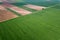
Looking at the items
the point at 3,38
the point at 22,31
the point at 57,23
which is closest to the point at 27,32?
the point at 22,31

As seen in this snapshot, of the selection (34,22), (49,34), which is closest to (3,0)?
(34,22)

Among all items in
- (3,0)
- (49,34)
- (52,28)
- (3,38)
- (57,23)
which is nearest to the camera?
(3,38)

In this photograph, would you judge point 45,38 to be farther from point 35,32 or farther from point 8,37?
point 8,37

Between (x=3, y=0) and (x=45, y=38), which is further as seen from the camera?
(x=3, y=0)

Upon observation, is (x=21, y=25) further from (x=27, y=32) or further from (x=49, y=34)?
(x=49, y=34)

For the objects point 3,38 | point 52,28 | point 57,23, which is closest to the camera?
point 3,38

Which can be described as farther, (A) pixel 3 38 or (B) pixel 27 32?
(B) pixel 27 32

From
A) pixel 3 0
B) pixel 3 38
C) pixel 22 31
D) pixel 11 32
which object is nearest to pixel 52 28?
pixel 22 31

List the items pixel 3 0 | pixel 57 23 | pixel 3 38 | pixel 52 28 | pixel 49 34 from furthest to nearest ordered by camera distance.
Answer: pixel 3 0 → pixel 57 23 → pixel 52 28 → pixel 49 34 → pixel 3 38

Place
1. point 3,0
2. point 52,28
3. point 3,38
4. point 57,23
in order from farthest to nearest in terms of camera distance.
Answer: point 3,0, point 57,23, point 52,28, point 3,38
